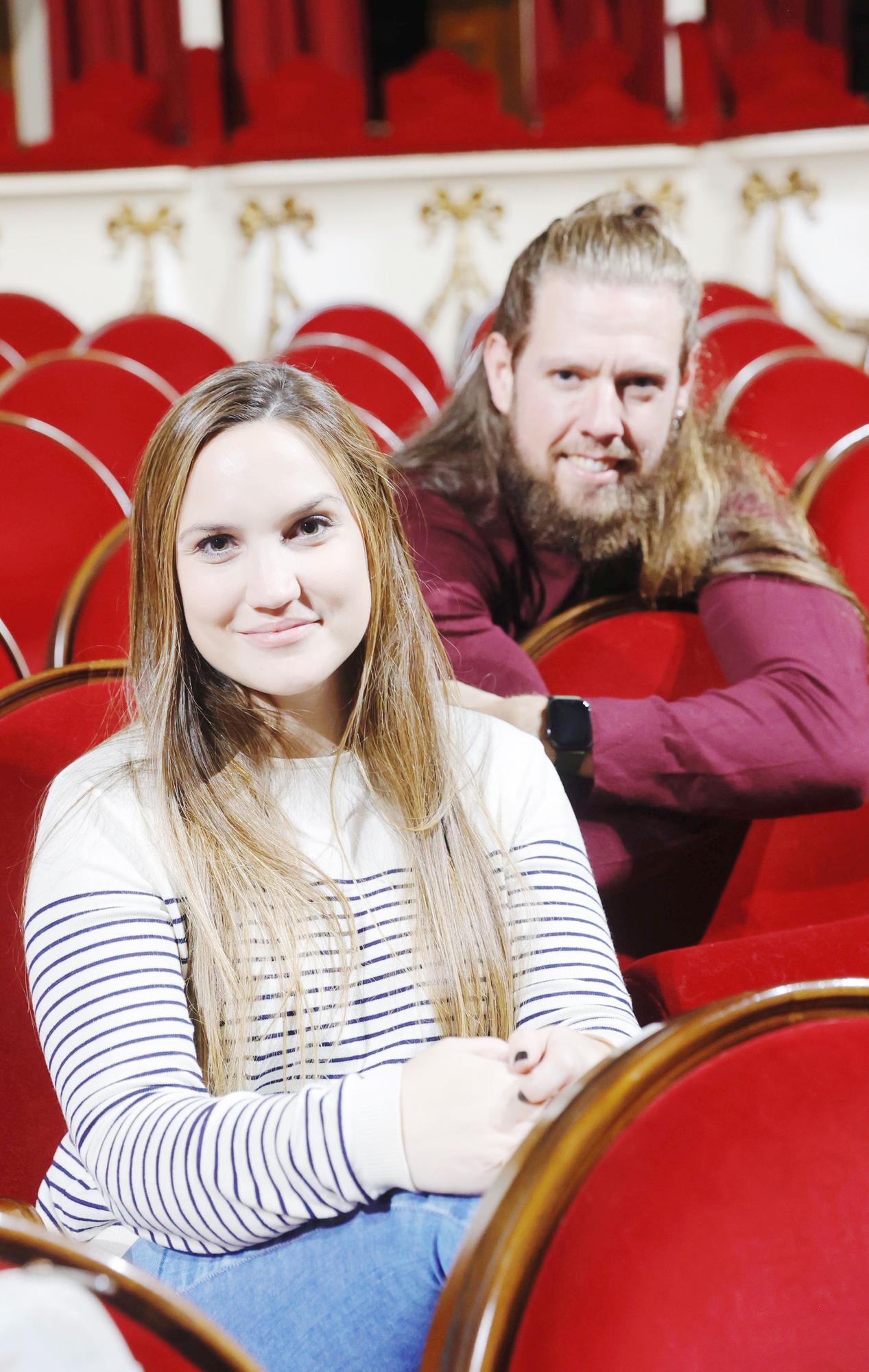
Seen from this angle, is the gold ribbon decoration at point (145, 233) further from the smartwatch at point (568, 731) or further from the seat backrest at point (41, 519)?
the smartwatch at point (568, 731)

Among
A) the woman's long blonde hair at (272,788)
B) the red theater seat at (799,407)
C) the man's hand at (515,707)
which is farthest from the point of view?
the red theater seat at (799,407)

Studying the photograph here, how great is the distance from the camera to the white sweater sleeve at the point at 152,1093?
23.4 inches

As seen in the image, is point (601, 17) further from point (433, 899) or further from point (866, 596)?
point (433, 899)

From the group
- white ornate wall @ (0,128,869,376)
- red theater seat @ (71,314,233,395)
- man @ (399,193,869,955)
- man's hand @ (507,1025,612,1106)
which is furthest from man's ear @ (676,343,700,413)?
white ornate wall @ (0,128,869,376)

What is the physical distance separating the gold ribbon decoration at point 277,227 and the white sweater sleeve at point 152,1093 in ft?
11.9

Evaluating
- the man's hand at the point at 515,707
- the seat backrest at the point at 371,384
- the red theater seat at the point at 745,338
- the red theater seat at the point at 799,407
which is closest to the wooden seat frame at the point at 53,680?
the man's hand at the point at 515,707

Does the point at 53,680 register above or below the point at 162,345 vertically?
below

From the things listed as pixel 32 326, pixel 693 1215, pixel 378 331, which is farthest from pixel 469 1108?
pixel 32 326

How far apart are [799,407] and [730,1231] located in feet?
4.84

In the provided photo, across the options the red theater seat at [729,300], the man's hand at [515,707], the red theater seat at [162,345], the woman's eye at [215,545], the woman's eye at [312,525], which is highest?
the red theater seat at [729,300]

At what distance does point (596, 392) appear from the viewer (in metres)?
1.12

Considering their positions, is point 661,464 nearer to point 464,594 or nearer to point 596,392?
point 596,392

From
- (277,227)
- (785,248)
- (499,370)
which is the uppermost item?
(277,227)

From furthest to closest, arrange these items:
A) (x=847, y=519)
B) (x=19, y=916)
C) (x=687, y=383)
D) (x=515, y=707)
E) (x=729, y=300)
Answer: (x=729, y=300)
(x=847, y=519)
(x=687, y=383)
(x=515, y=707)
(x=19, y=916)
